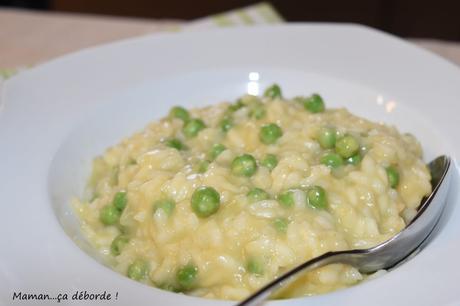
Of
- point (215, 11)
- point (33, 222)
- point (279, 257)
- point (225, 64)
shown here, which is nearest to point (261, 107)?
point (225, 64)

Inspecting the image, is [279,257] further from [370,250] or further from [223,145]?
[223,145]

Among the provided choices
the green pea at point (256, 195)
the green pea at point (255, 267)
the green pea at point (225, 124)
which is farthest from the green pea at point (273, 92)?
the green pea at point (255, 267)

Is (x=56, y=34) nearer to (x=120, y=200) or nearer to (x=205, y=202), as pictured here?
(x=120, y=200)

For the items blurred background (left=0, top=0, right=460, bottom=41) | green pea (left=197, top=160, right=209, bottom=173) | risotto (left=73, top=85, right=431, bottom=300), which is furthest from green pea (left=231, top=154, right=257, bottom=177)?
blurred background (left=0, top=0, right=460, bottom=41)

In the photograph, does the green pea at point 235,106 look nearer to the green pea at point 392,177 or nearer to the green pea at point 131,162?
the green pea at point 131,162

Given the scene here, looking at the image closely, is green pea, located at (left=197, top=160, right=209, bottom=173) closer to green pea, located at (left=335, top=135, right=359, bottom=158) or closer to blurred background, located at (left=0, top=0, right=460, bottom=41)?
green pea, located at (left=335, top=135, right=359, bottom=158)

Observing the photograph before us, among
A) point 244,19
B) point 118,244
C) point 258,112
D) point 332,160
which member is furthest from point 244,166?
point 244,19
